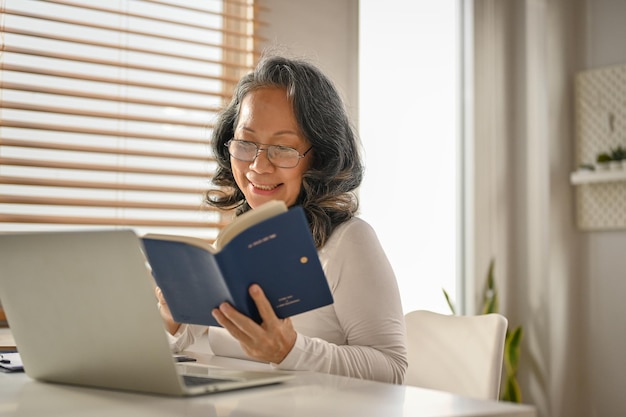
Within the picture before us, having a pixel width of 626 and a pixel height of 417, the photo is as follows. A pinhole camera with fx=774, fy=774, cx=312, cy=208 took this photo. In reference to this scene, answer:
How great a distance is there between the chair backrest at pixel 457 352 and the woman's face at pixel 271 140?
48cm

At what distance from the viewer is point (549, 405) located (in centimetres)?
377

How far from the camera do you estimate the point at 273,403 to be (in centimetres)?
100

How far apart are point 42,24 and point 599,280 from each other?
2779 millimetres

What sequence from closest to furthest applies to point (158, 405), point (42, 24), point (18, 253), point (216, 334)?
point (158, 405), point (18, 253), point (216, 334), point (42, 24)

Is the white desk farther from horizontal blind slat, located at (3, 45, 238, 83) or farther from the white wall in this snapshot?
the white wall

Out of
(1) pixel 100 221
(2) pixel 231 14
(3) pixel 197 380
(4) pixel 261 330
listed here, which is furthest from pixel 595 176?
(3) pixel 197 380

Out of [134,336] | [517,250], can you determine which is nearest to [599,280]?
[517,250]

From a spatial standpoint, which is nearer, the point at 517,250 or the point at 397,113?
the point at 397,113

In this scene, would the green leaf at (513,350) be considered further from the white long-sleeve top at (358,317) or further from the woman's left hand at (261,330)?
the woman's left hand at (261,330)

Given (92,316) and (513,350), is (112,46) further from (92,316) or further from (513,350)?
(513,350)

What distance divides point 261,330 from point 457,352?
0.73m

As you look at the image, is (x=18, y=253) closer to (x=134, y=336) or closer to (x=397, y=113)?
(x=134, y=336)

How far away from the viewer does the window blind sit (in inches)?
99.0

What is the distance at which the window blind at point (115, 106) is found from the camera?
252cm
